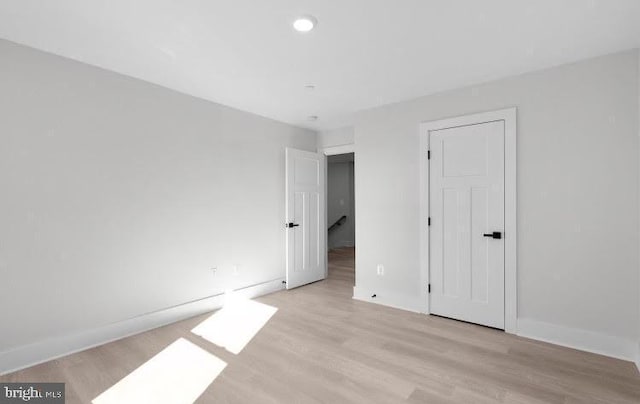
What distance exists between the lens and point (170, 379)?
2.22m

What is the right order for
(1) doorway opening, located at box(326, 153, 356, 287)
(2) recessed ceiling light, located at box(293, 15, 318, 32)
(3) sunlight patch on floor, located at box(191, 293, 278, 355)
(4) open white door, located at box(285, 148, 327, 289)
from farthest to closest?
(1) doorway opening, located at box(326, 153, 356, 287), (4) open white door, located at box(285, 148, 327, 289), (3) sunlight patch on floor, located at box(191, 293, 278, 355), (2) recessed ceiling light, located at box(293, 15, 318, 32)

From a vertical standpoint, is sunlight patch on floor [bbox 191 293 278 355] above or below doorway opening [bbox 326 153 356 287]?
below

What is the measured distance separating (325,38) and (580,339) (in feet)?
10.7

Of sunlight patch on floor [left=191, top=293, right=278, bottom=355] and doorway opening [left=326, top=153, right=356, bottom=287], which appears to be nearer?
sunlight patch on floor [left=191, top=293, right=278, bottom=355]

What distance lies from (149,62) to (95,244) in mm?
1675

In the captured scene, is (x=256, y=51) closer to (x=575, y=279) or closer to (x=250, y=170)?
(x=250, y=170)

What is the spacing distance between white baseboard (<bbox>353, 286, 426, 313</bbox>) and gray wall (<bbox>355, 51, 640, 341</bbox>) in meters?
1.03

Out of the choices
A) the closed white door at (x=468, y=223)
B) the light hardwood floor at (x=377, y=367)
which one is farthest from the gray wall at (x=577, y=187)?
the light hardwood floor at (x=377, y=367)

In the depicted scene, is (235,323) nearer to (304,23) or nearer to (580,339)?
(304,23)

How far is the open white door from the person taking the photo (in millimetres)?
4512

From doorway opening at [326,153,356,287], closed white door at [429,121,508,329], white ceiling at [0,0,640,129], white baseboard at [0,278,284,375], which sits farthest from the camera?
doorway opening at [326,153,356,287]

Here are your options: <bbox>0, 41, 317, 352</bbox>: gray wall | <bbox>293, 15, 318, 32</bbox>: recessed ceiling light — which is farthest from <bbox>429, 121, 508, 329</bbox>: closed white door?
<bbox>0, 41, 317, 352</bbox>: gray wall

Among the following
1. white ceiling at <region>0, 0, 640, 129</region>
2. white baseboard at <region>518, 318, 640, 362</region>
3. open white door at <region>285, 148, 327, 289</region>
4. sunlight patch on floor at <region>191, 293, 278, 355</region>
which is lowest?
sunlight patch on floor at <region>191, 293, 278, 355</region>

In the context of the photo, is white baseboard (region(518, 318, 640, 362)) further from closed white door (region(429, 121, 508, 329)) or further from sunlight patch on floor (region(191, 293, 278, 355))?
sunlight patch on floor (region(191, 293, 278, 355))
